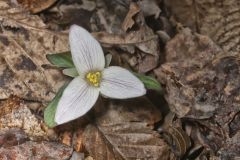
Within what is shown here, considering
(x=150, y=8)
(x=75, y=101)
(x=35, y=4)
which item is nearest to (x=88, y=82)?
(x=75, y=101)

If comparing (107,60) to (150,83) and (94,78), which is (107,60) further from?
(150,83)

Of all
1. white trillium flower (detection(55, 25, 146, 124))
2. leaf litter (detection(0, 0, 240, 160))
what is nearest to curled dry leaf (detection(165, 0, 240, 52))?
leaf litter (detection(0, 0, 240, 160))

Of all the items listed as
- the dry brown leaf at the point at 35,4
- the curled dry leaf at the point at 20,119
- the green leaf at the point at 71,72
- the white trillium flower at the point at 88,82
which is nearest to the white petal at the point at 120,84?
the white trillium flower at the point at 88,82

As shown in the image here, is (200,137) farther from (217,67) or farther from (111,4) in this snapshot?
(111,4)

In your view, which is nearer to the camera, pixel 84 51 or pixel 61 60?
pixel 84 51

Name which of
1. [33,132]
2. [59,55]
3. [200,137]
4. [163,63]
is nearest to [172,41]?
[163,63]

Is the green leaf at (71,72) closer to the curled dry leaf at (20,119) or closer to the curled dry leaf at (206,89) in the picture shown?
the curled dry leaf at (20,119)

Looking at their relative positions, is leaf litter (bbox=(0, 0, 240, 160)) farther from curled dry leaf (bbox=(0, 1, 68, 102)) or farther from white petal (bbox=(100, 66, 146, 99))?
white petal (bbox=(100, 66, 146, 99))
